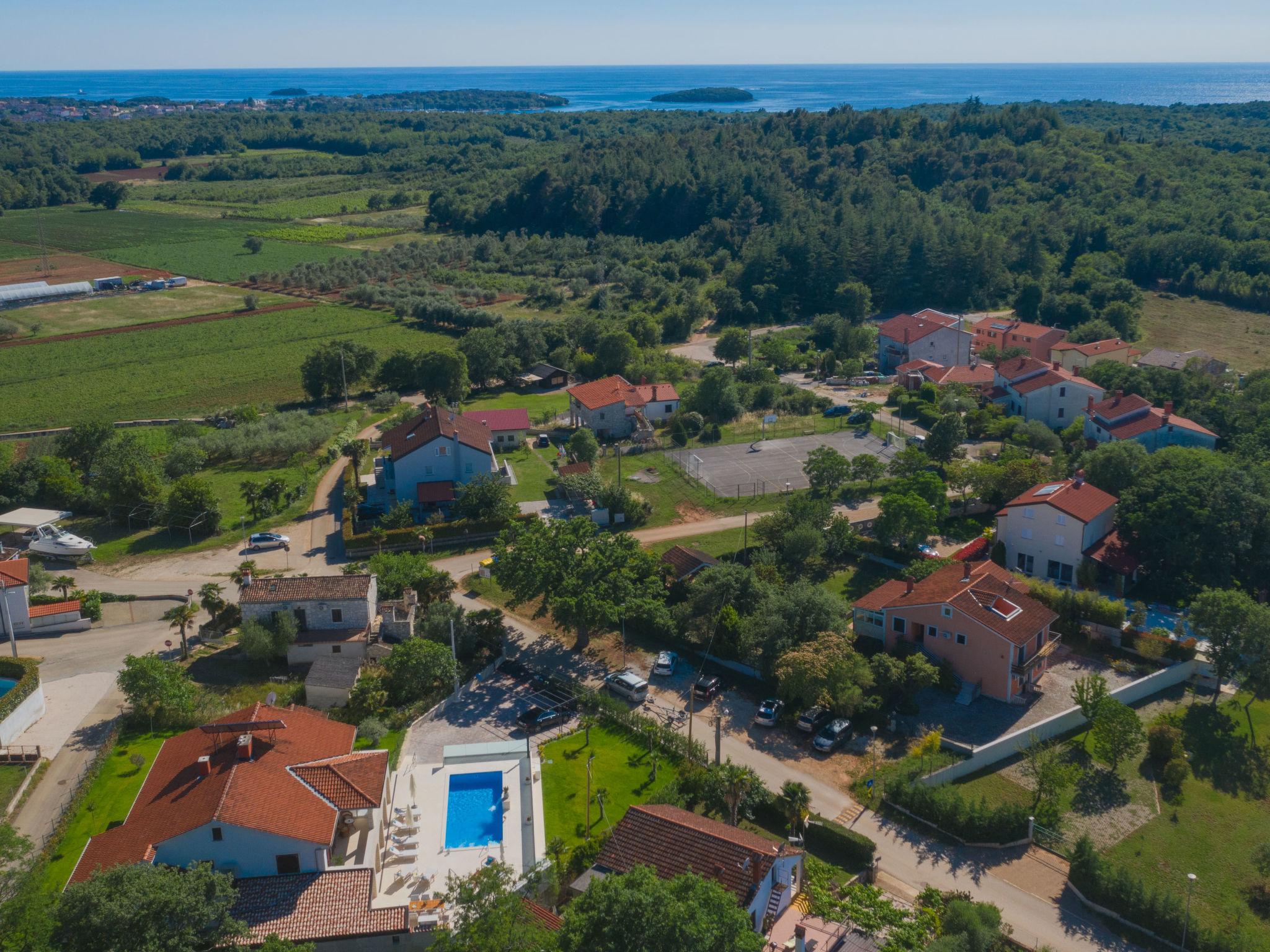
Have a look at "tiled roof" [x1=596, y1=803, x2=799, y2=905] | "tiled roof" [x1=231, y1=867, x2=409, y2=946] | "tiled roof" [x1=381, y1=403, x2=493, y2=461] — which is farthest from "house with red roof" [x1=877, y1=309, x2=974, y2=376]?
"tiled roof" [x1=231, y1=867, x2=409, y2=946]

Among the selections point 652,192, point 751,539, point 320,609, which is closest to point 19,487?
point 320,609

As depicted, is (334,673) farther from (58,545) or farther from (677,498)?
(677,498)

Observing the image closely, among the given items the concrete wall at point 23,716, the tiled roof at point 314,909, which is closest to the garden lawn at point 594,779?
the tiled roof at point 314,909

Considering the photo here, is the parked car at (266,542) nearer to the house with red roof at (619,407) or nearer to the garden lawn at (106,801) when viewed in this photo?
the garden lawn at (106,801)

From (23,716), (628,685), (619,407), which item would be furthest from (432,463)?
(23,716)

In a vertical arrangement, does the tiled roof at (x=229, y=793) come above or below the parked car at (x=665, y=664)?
above

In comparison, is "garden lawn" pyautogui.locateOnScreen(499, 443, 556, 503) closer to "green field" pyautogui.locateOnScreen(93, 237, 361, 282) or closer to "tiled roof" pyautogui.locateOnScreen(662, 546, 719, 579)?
"tiled roof" pyautogui.locateOnScreen(662, 546, 719, 579)
